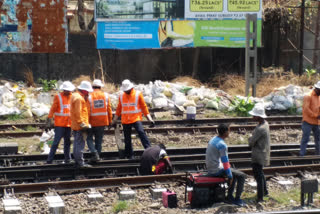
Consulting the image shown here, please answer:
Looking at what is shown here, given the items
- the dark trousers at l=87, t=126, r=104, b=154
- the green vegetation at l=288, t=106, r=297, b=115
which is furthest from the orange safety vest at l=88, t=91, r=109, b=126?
the green vegetation at l=288, t=106, r=297, b=115

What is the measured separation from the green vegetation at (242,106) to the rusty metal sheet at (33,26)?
8075mm

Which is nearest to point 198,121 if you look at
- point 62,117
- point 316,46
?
point 62,117

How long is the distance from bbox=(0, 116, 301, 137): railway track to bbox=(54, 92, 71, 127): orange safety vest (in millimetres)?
3835

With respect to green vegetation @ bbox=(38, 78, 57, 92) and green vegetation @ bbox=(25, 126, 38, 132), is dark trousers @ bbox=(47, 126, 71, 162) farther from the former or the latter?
green vegetation @ bbox=(38, 78, 57, 92)

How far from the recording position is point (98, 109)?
12.5 metres

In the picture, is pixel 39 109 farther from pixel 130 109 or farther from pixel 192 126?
pixel 130 109

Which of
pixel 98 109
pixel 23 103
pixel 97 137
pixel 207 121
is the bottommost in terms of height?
pixel 207 121

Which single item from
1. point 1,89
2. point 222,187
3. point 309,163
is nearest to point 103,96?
point 222,187

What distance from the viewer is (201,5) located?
24406 millimetres

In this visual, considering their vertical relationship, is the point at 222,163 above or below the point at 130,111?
below

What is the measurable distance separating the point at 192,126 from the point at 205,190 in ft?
26.1

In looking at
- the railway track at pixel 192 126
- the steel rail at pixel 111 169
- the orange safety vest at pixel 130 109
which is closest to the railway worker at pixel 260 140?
the steel rail at pixel 111 169

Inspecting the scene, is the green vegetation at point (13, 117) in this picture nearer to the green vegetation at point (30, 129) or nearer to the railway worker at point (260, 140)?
the green vegetation at point (30, 129)

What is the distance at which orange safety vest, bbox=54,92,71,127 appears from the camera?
12.2m
